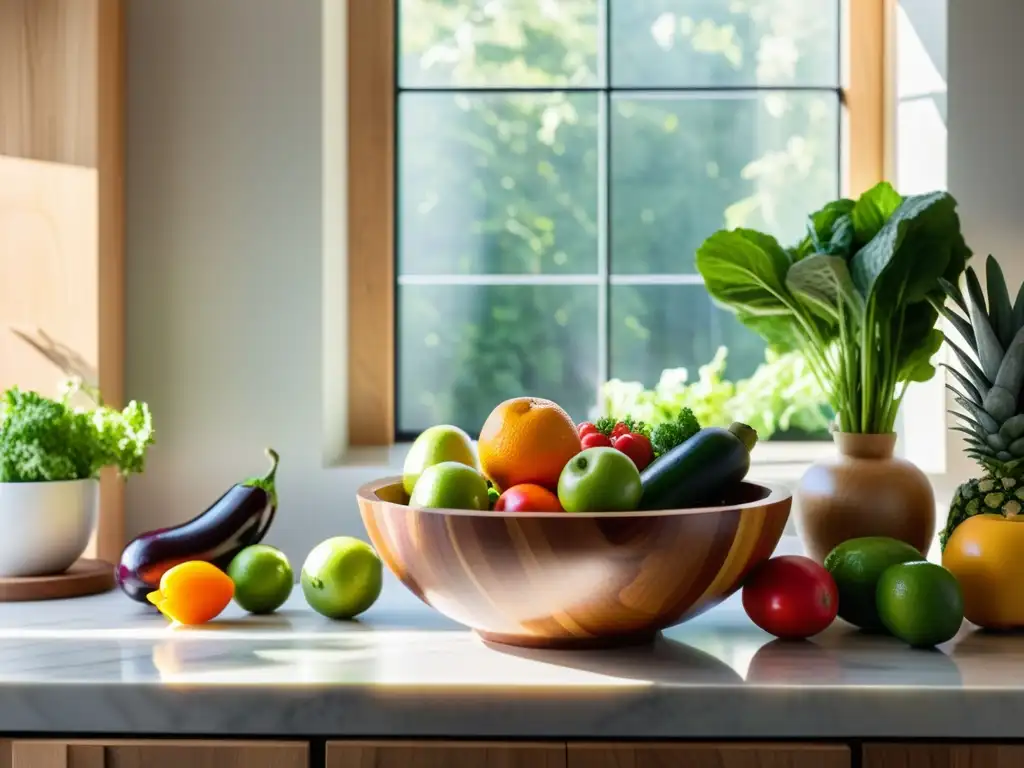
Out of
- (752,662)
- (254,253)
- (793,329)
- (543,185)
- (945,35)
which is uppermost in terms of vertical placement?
(945,35)

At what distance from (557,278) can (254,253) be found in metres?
0.59

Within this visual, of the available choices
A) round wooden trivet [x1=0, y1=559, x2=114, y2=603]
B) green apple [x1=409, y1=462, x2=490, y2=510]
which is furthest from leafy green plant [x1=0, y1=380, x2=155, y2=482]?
green apple [x1=409, y1=462, x2=490, y2=510]

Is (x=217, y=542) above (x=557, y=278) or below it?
below

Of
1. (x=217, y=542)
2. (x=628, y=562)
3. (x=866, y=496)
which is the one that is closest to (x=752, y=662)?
(x=628, y=562)

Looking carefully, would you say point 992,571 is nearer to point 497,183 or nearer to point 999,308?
point 999,308

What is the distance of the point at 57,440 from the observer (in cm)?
136

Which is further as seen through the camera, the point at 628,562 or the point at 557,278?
the point at 557,278

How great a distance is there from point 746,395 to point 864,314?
688 mm

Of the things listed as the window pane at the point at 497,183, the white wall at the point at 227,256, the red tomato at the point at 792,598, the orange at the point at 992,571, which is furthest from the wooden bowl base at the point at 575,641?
the window pane at the point at 497,183

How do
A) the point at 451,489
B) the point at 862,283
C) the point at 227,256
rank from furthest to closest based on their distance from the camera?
the point at 227,256, the point at 862,283, the point at 451,489

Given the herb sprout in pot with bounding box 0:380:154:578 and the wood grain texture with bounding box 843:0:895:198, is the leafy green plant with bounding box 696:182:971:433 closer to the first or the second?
the wood grain texture with bounding box 843:0:895:198

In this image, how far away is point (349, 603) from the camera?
1225 mm

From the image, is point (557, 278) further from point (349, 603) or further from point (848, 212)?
point (349, 603)

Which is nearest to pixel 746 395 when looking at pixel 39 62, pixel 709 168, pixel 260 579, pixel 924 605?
pixel 709 168
